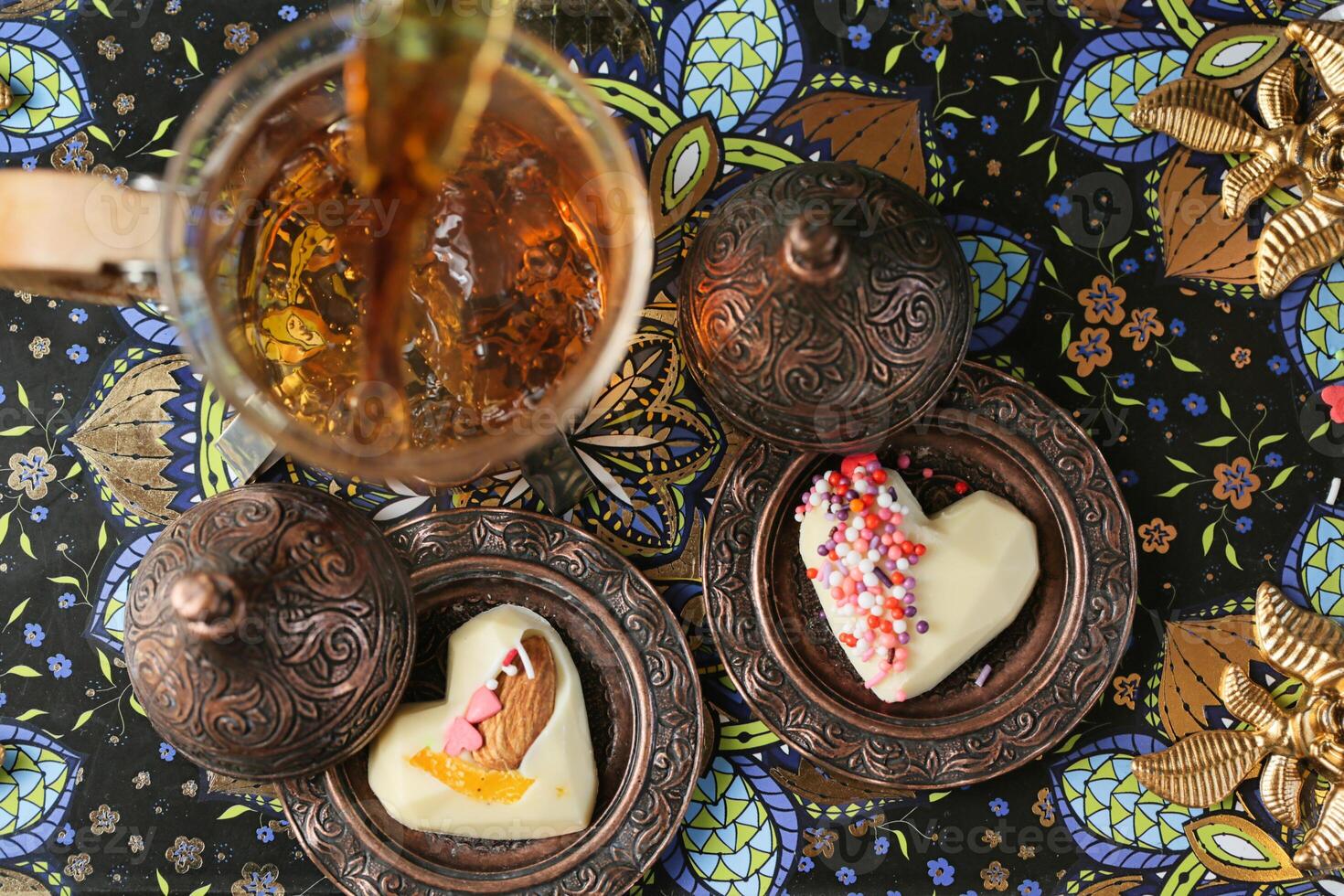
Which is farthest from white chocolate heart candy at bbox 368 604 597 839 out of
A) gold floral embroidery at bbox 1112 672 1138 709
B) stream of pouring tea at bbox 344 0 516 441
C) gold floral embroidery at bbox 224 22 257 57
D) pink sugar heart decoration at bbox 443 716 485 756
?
gold floral embroidery at bbox 224 22 257 57

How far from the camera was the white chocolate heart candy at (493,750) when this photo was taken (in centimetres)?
90

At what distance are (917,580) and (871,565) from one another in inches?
1.9

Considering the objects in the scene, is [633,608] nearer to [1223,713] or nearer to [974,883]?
[974,883]

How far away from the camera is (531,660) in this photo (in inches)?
36.3

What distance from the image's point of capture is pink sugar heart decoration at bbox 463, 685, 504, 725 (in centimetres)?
90

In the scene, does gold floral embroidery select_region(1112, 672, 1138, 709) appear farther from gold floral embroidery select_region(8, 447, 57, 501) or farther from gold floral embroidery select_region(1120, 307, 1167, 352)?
gold floral embroidery select_region(8, 447, 57, 501)

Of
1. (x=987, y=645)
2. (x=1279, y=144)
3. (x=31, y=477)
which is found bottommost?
(x=31, y=477)

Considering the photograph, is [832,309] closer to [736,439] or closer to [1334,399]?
[736,439]

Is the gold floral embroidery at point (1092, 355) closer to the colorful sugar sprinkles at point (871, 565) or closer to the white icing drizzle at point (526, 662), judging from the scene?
the colorful sugar sprinkles at point (871, 565)

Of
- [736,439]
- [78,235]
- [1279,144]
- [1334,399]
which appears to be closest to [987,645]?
[736,439]

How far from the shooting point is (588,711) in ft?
3.21

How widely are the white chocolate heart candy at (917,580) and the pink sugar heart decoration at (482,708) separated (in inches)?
12.8

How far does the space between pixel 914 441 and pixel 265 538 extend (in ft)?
1.94

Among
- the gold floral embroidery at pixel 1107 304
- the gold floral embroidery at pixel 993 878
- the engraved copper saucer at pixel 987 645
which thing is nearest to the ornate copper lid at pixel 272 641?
the engraved copper saucer at pixel 987 645
